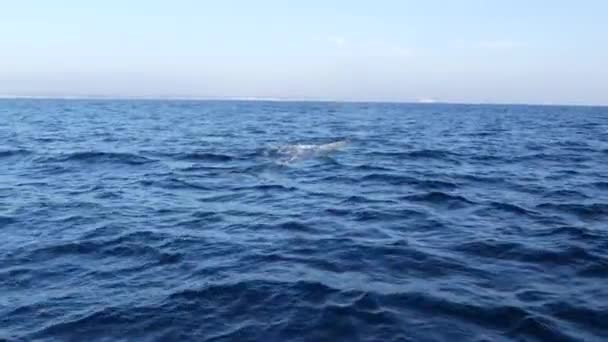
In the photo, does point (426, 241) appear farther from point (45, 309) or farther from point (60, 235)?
point (60, 235)

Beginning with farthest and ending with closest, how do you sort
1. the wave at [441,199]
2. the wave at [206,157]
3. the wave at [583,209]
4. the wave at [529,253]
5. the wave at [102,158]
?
1. the wave at [206,157]
2. the wave at [102,158]
3. the wave at [441,199]
4. the wave at [583,209]
5. the wave at [529,253]

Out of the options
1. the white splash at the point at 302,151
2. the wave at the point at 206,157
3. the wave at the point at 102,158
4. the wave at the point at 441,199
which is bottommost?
the wave at the point at 102,158

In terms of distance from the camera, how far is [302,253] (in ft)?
38.4

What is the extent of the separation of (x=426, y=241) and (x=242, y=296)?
552cm

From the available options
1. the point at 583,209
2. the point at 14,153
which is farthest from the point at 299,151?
the point at 14,153

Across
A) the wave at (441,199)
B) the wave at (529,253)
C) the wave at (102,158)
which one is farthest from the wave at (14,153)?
the wave at (529,253)

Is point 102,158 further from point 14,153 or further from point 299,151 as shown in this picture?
point 299,151

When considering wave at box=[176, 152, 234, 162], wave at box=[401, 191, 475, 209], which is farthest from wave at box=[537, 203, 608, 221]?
wave at box=[176, 152, 234, 162]

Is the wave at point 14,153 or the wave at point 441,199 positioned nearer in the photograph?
the wave at point 441,199

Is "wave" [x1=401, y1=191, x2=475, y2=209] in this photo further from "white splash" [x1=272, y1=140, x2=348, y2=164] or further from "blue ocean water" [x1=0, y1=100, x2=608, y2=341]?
"white splash" [x1=272, y1=140, x2=348, y2=164]

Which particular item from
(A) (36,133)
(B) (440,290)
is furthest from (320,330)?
(A) (36,133)

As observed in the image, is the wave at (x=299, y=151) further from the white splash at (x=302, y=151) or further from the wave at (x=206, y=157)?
the wave at (x=206, y=157)

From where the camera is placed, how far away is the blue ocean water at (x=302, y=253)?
818cm

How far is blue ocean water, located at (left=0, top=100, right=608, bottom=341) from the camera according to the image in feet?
26.8
